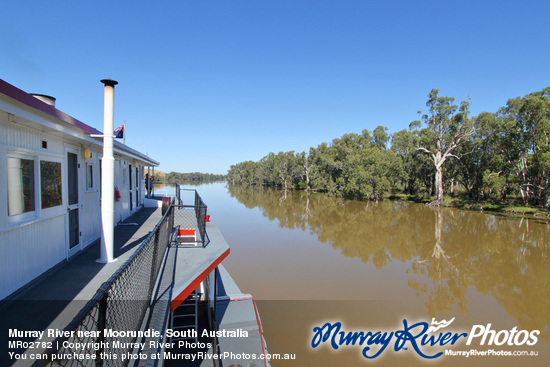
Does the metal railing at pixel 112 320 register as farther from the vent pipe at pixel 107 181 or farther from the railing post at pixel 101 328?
the vent pipe at pixel 107 181

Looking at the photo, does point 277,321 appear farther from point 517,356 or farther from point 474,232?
point 474,232

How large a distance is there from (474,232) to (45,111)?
73.0 ft

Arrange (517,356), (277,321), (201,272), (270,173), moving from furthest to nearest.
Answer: (270,173) < (277,321) < (517,356) < (201,272)

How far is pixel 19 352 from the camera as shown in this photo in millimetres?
2557

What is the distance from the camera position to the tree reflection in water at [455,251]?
927 centimetres

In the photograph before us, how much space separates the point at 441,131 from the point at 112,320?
3767 cm

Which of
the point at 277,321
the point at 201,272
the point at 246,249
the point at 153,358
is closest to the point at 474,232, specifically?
the point at 246,249

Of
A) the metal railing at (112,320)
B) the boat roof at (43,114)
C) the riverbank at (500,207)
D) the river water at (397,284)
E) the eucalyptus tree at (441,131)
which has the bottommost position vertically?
the river water at (397,284)

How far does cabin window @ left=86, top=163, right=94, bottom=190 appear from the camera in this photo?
6.29 meters

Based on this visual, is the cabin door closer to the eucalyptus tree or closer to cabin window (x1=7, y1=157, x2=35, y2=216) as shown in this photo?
cabin window (x1=7, y1=157, x2=35, y2=216)

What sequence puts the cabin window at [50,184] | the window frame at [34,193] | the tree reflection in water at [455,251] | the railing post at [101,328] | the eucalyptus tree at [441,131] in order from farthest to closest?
the eucalyptus tree at [441,131]
the tree reflection in water at [455,251]
the cabin window at [50,184]
the window frame at [34,193]
the railing post at [101,328]
